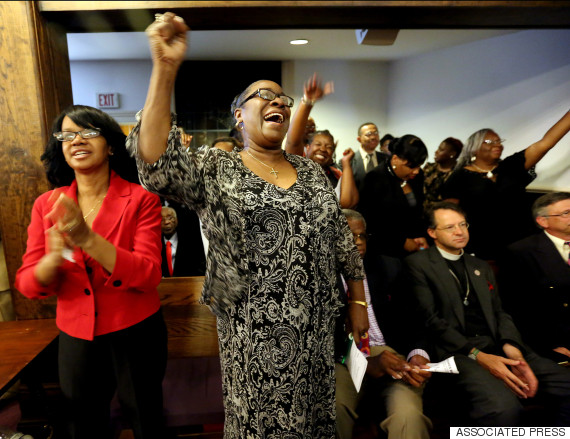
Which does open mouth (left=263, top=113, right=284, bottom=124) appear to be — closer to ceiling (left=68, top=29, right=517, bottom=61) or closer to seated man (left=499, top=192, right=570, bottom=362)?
seated man (left=499, top=192, right=570, bottom=362)

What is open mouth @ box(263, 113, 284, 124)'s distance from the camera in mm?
1284

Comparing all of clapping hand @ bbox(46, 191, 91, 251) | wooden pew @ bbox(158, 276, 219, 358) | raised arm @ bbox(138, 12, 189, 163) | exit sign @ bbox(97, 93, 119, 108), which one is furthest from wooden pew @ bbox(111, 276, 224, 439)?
exit sign @ bbox(97, 93, 119, 108)

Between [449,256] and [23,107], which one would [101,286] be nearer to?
[23,107]

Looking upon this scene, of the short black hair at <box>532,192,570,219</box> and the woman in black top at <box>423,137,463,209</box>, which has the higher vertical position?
the woman in black top at <box>423,137,463,209</box>

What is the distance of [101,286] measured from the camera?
1.35m

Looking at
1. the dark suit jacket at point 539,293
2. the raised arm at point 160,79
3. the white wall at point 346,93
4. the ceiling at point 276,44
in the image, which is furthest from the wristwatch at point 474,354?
the white wall at point 346,93

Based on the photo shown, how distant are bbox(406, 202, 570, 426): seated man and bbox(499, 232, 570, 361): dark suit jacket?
0.25 metres

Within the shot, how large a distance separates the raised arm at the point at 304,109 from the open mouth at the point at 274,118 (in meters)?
0.35

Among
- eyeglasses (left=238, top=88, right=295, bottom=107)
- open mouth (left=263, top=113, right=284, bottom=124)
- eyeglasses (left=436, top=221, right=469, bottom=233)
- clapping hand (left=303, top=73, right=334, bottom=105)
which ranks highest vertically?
clapping hand (left=303, top=73, right=334, bottom=105)

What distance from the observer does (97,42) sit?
5.09 m

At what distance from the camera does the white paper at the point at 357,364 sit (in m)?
1.44

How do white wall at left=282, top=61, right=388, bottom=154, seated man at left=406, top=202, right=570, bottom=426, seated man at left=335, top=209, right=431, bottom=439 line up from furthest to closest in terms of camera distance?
white wall at left=282, top=61, right=388, bottom=154 < seated man at left=406, top=202, right=570, bottom=426 < seated man at left=335, top=209, right=431, bottom=439

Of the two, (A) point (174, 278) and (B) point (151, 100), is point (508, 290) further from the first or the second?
(B) point (151, 100)

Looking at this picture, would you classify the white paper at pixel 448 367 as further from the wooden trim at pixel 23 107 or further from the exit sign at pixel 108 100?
the exit sign at pixel 108 100
